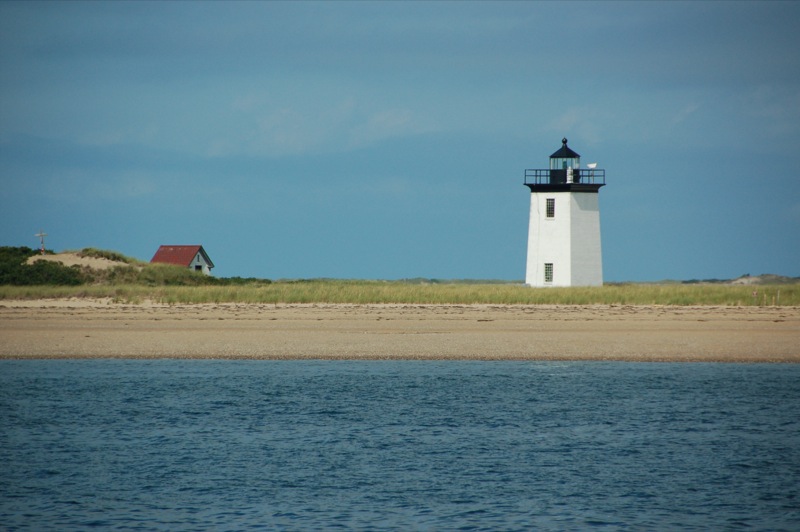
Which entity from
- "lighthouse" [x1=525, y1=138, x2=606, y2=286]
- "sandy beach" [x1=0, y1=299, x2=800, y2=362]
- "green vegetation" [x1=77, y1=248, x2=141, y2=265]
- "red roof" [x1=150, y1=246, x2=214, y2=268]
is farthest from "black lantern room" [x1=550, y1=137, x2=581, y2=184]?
"red roof" [x1=150, y1=246, x2=214, y2=268]

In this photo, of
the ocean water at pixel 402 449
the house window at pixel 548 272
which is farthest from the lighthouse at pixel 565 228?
the ocean water at pixel 402 449

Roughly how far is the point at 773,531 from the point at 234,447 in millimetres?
8448

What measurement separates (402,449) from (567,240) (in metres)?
30.6

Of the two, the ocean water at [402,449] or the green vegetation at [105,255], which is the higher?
the green vegetation at [105,255]

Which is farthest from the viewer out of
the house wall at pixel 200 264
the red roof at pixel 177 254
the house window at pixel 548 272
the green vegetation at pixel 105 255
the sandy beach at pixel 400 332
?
the house wall at pixel 200 264

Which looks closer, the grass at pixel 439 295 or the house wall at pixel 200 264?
the grass at pixel 439 295

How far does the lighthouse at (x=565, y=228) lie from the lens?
4450 cm

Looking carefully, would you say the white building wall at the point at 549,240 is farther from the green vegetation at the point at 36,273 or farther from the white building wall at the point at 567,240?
the green vegetation at the point at 36,273

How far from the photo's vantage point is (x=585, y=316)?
32.9m

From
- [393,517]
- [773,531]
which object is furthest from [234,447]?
[773,531]

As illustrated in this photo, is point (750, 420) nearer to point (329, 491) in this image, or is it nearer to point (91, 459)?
point (329, 491)

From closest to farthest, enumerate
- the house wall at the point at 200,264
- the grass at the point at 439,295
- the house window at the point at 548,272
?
the grass at the point at 439,295 < the house window at the point at 548,272 < the house wall at the point at 200,264

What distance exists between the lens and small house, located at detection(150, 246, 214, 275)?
191 feet

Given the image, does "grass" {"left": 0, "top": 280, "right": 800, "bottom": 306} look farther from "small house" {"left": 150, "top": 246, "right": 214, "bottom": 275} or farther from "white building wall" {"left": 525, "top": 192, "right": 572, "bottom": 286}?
"small house" {"left": 150, "top": 246, "right": 214, "bottom": 275}
